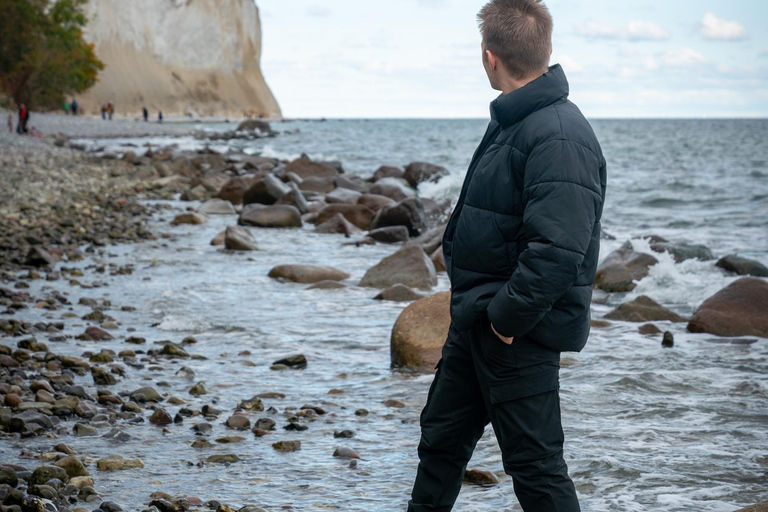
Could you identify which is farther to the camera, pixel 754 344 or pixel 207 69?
pixel 207 69

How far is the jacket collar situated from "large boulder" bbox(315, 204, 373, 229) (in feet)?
38.2

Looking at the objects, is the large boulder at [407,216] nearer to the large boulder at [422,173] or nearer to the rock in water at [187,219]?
the rock in water at [187,219]

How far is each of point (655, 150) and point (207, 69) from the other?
71238 millimetres

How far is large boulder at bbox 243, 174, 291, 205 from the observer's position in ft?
52.3

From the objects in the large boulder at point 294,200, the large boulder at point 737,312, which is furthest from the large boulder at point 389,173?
the large boulder at point 737,312

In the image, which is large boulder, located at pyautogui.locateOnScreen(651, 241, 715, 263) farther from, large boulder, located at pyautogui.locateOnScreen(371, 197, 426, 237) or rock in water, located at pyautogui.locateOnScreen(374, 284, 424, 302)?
rock in water, located at pyautogui.locateOnScreen(374, 284, 424, 302)

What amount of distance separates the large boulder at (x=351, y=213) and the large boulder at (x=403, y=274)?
16.9 feet

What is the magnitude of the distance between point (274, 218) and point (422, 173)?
7.98 metres

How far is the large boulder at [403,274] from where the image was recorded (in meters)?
8.85

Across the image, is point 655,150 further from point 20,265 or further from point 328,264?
point 20,265

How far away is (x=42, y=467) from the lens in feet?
11.2

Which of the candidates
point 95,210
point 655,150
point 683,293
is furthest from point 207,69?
point 683,293

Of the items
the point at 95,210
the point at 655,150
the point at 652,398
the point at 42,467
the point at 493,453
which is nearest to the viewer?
the point at 42,467

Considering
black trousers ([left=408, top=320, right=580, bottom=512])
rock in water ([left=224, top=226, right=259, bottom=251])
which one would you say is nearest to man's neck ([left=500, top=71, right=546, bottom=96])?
black trousers ([left=408, top=320, right=580, bottom=512])
